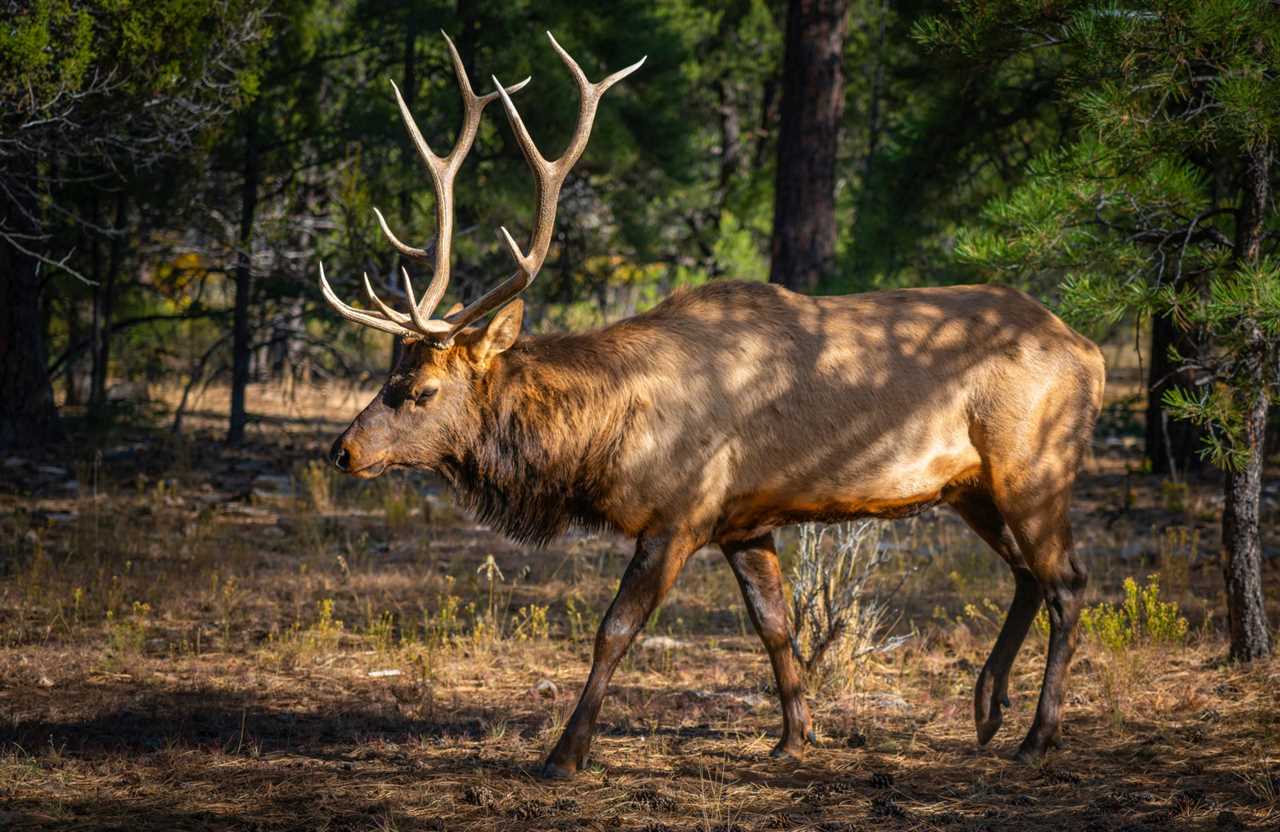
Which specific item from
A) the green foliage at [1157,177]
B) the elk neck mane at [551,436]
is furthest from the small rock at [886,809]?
the green foliage at [1157,177]

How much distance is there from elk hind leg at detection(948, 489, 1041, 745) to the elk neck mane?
1.64 metres

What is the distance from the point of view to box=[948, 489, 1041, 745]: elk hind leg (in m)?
5.83

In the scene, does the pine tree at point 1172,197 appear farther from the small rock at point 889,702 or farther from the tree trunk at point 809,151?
the tree trunk at point 809,151

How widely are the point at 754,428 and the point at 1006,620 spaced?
169cm

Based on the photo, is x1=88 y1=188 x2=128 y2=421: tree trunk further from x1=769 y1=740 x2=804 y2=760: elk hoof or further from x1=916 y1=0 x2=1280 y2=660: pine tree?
x1=769 y1=740 x2=804 y2=760: elk hoof

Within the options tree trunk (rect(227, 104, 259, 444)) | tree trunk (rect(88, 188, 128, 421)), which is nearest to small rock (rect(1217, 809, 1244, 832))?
tree trunk (rect(227, 104, 259, 444))

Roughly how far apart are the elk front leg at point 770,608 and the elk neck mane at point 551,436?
0.70 m

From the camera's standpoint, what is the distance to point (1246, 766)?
5234 millimetres

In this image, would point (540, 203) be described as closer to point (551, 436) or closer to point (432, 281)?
point (432, 281)

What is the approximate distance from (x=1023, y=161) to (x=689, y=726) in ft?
21.3

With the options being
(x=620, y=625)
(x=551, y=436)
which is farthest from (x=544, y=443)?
(x=620, y=625)

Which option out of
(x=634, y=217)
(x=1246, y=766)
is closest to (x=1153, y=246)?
(x=1246, y=766)

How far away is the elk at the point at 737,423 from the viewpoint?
5398 millimetres

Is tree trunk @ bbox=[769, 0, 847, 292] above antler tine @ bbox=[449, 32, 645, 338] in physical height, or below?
above
